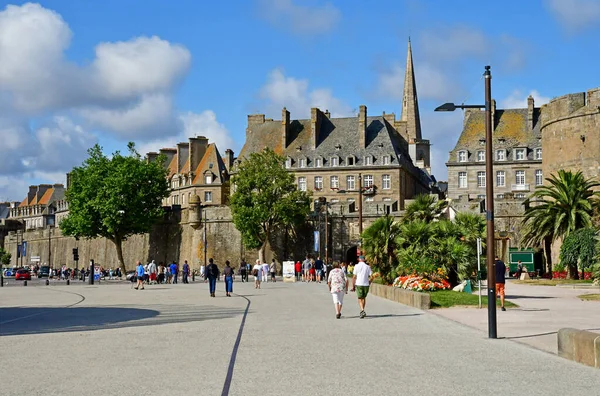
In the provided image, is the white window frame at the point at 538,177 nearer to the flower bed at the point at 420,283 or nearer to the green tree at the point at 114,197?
the green tree at the point at 114,197

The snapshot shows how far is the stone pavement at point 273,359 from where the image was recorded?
10.1 m

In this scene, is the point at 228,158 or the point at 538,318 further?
the point at 228,158

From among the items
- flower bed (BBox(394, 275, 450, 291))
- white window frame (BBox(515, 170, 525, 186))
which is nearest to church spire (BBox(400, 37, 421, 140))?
white window frame (BBox(515, 170, 525, 186))

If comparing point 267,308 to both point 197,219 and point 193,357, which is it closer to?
point 193,357

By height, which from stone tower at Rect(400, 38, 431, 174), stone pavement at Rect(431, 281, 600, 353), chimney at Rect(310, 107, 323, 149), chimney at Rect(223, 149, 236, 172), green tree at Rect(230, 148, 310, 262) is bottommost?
stone pavement at Rect(431, 281, 600, 353)

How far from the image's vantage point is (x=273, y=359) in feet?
42.4

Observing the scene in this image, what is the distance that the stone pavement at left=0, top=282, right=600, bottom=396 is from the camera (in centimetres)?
1013

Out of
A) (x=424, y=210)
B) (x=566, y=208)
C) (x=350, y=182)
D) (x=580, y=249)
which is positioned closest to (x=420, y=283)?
(x=424, y=210)

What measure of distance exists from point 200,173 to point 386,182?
25120 mm

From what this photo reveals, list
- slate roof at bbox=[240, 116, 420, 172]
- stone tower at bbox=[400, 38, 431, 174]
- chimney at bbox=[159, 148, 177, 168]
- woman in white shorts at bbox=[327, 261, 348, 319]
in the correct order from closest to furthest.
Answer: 1. woman in white shorts at bbox=[327, 261, 348, 319]
2. slate roof at bbox=[240, 116, 420, 172]
3. chimney at bbox=[159, 148, 177, 168]
4. stone tower at bbox=[400, 38, 431, 174]

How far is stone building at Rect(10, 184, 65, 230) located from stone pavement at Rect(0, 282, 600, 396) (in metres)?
137

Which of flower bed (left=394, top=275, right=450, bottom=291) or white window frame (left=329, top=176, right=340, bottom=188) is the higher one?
white window frame (left=329, top=176, right=340, bottom=188)

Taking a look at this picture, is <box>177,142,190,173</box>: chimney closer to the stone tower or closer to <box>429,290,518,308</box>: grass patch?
the stone tower

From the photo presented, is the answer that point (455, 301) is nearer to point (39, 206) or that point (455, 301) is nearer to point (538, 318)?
point (538, 318)
